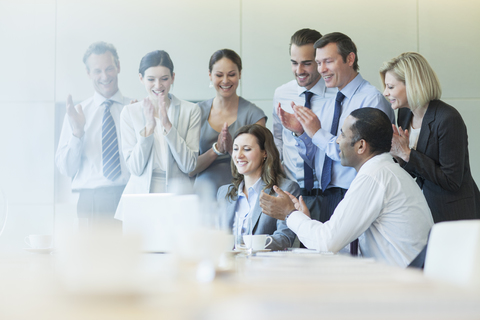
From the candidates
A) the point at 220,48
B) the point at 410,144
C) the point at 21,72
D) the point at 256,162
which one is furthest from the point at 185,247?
the point at 21,72

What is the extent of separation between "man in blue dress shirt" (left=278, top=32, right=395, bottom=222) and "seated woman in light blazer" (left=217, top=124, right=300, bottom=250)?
Result: 0.27 meters

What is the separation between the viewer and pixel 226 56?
3877 mm

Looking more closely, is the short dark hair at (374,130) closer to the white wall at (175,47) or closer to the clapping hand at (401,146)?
the clapping hand at (401,146)

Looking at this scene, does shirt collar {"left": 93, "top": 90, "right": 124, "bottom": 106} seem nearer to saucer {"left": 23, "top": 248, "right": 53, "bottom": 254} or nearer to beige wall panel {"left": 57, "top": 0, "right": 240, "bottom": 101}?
beige wall panel {"left": 57, "top": 0, "right": 240, "bottom": 101}

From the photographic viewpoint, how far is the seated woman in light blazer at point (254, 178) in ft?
9.56

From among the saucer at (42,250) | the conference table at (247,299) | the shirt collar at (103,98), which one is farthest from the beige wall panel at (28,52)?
the conference table at (247,299)

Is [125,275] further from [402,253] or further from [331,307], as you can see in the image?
[402,253]

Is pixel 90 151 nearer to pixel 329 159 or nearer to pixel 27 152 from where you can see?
pixel 27 152

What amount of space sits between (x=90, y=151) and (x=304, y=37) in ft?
6.02

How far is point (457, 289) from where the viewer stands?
1.78ft

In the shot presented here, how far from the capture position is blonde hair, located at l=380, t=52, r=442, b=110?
9.97 ft

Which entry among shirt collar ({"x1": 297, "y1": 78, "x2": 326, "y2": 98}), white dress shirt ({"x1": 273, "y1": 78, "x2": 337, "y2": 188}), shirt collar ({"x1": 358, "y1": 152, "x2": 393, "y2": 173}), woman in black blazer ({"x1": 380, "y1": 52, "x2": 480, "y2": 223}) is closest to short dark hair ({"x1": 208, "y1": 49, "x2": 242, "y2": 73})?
white dress shirt ({"x1": 273, "y1": 78, "x2": 337, "y2": 188})

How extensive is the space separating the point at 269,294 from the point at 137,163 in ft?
10.9

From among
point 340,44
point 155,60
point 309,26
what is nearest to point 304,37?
point 309,26
